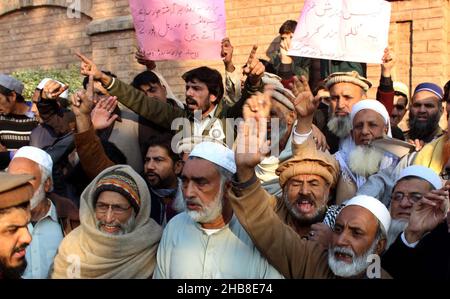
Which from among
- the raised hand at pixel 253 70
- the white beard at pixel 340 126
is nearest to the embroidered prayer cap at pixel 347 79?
the white beard at pixel 340 126

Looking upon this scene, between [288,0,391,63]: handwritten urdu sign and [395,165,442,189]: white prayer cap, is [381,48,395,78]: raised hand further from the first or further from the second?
[395,165,442,189]: white prayer cap

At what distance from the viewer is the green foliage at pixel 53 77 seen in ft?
Answer: 34.0

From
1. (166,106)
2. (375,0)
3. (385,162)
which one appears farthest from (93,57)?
(385,162)

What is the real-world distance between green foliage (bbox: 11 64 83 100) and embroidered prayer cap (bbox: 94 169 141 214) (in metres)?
7.69

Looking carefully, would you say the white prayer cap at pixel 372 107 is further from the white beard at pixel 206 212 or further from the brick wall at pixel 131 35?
the brick wall at pixel 131 35

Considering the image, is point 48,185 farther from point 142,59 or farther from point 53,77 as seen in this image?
point 53,77

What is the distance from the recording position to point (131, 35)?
9.99m

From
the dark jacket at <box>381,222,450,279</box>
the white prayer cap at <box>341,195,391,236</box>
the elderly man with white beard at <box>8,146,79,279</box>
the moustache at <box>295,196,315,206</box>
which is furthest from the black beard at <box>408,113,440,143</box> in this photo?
the elderly man with white beard at <box>8,146,79,279</box>

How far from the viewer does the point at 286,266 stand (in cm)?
260

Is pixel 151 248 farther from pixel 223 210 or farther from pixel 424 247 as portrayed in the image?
pixel 424 247

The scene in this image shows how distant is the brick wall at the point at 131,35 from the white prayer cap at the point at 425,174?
13.8 feet

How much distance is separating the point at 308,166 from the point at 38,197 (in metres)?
1.52
